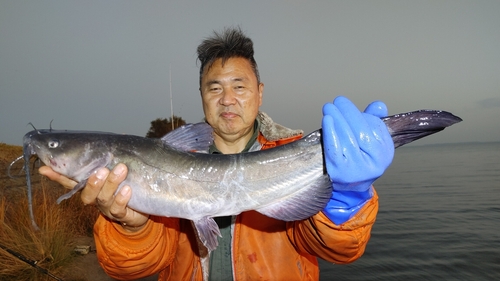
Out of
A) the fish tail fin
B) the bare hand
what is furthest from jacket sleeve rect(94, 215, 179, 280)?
the fish tail fin

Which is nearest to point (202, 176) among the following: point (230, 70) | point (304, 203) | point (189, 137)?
point (189, 137)

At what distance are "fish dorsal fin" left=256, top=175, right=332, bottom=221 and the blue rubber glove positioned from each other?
0.10m

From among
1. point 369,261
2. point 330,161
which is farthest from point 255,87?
point 369,261

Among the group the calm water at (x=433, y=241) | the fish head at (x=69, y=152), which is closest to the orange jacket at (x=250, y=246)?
the fish head at (x=69, y=152)

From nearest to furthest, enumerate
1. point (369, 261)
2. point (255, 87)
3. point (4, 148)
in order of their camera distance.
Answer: point (255, 87), point (369, 261), point (4, 148)

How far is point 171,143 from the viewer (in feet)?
8.05

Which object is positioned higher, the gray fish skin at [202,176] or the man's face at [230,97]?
the man's face at [230,97]

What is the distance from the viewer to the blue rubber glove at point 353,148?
2.12 metres

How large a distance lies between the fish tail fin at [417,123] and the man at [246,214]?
0.11m

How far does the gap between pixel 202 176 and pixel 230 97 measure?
1.27 m

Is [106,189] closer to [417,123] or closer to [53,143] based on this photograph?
[53,143]

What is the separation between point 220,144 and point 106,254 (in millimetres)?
1775

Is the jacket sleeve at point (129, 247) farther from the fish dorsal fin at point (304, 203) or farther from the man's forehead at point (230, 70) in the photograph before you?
the man's forehead at point (230, 70)

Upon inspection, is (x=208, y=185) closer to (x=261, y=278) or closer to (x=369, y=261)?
(x=261, y=278)
